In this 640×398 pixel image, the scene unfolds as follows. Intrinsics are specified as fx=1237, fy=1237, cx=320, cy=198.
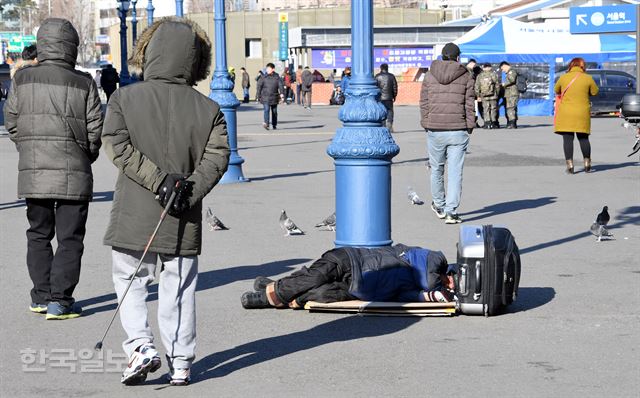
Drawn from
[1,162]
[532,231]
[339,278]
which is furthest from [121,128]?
[1,162]

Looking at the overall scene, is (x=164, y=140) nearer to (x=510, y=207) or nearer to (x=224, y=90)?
(x=510, y=207)

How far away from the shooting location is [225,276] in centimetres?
934

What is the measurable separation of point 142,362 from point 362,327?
75.0 inches

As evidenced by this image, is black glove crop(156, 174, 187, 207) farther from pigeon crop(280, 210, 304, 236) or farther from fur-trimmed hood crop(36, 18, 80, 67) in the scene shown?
pigeon crop(280, 210, 304, 236)

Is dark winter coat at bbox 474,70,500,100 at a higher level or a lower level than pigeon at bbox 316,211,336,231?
higher

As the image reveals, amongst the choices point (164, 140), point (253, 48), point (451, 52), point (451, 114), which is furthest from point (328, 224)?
point (253, 48)

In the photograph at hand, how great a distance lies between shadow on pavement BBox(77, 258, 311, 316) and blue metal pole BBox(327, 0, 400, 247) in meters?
1.04

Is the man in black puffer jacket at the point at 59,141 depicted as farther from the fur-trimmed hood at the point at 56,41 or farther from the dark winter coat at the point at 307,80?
the dark winter coat at the point at 307,80

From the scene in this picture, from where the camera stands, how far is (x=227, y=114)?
1653 cm

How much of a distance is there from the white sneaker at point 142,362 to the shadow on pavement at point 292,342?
13.7 inches

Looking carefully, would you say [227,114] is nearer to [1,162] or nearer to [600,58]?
[1,162]

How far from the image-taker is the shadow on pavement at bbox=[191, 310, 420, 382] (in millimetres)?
6383

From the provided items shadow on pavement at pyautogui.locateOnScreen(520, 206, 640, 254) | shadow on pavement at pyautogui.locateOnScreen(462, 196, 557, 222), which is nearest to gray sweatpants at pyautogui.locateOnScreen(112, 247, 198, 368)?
shadow on pavement at pyautogui.locateOnScreen(520, 206, 640, 254)

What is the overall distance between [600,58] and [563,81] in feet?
67.6
